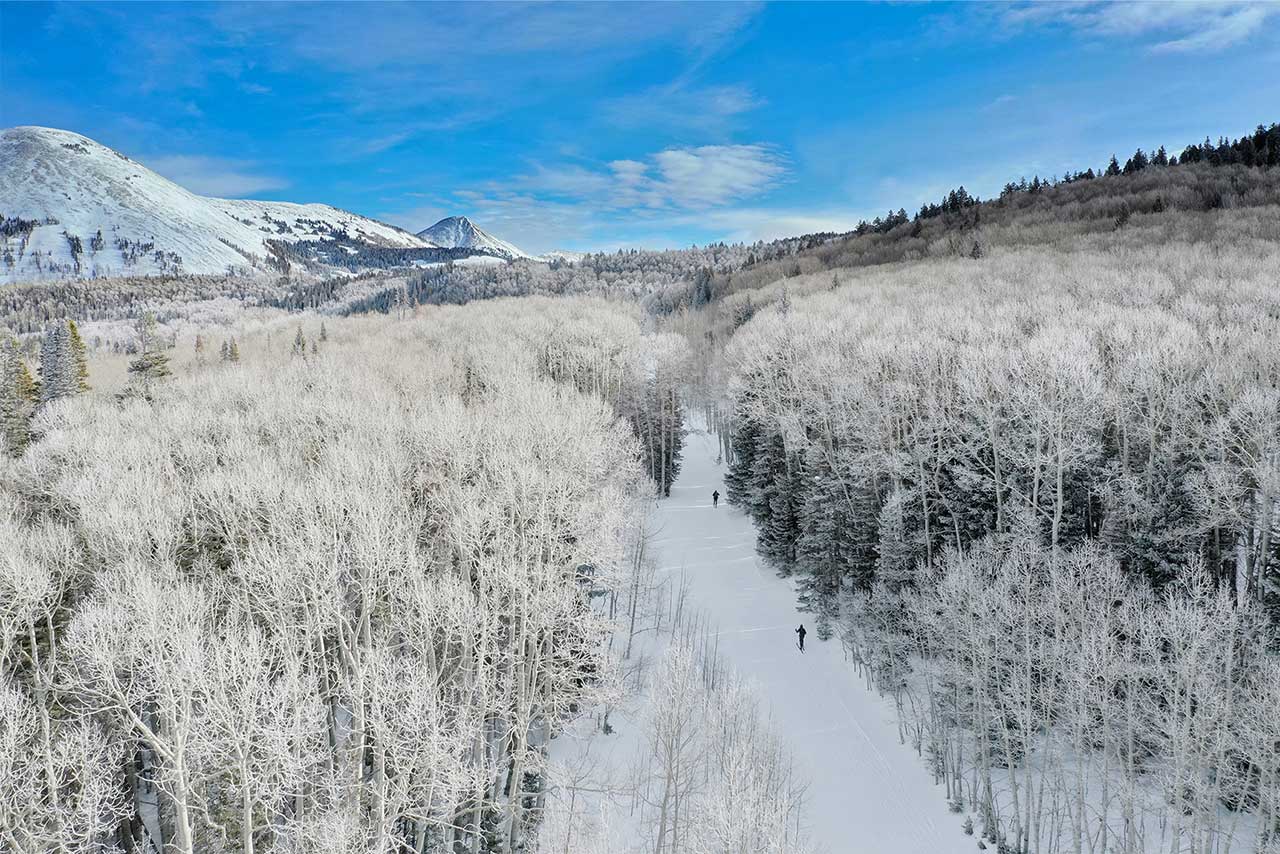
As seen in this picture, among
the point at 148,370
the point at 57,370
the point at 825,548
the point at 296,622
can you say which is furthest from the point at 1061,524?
the point at 57,370

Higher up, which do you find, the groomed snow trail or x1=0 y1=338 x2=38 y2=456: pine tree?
x1=0 y1=338 x2=38 y2=456: pine tree

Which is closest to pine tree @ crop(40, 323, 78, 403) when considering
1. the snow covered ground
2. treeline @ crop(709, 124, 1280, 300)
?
the snow covered ground

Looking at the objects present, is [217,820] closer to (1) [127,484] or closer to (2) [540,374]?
(1) [127,484]

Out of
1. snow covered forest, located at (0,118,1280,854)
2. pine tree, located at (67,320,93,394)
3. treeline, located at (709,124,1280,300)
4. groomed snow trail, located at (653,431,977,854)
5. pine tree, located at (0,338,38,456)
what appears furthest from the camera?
treeline, located at (709,124,1280,300)

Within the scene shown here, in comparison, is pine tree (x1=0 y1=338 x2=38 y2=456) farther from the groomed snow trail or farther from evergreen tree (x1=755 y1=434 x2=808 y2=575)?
evergreen tree (x1=755 y1=434 x2=808 y2=575)

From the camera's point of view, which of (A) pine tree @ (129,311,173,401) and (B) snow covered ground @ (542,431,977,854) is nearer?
(B) snow covered ground @ (542,431,977,854)

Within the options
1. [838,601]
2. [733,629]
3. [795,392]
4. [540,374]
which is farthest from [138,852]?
[540,374]

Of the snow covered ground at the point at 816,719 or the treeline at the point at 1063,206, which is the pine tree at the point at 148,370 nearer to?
the snow covered ground at the point at 816,719
